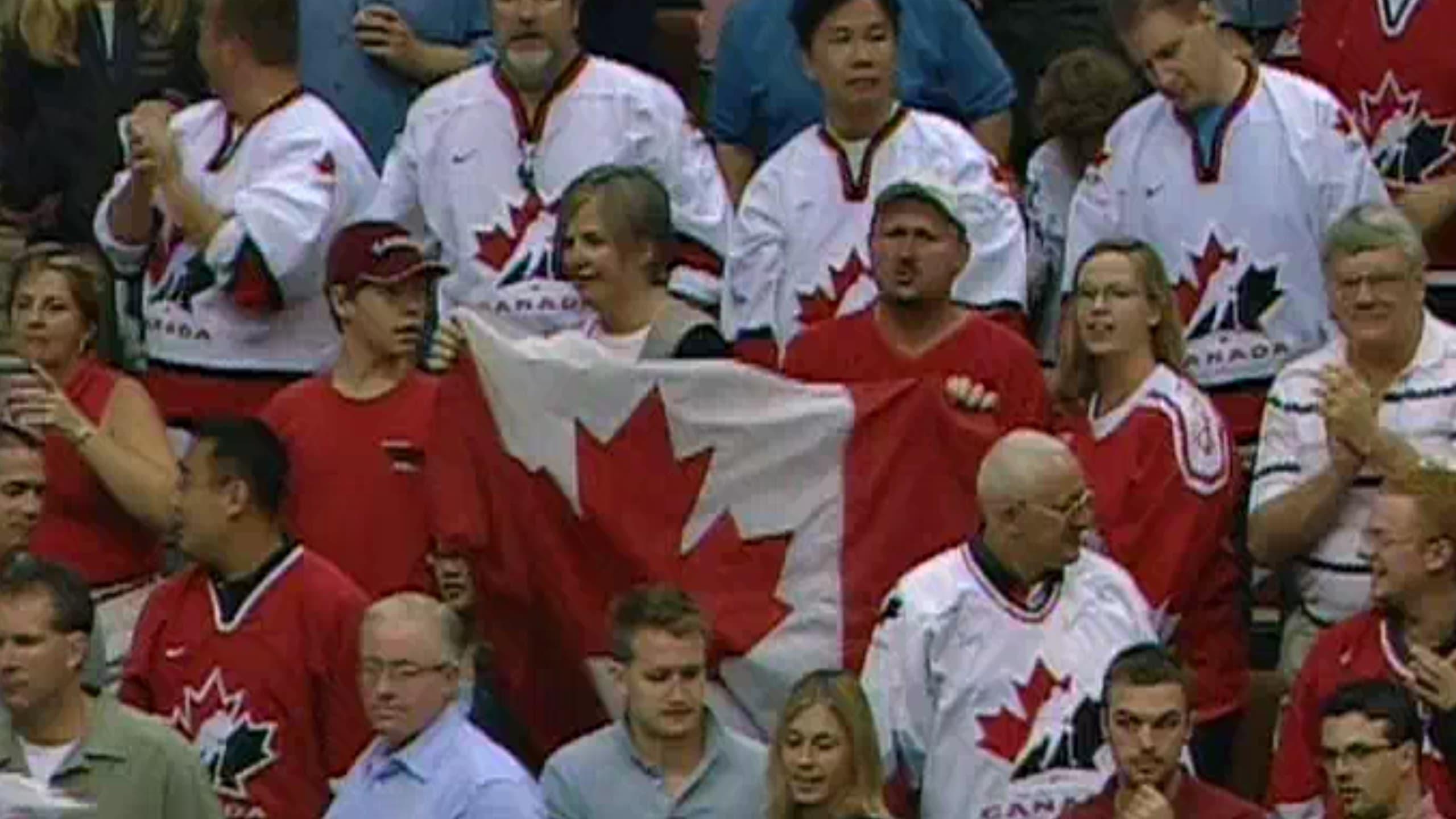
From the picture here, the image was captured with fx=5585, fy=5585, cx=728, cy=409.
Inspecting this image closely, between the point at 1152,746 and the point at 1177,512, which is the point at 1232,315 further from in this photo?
the point at 1152,746

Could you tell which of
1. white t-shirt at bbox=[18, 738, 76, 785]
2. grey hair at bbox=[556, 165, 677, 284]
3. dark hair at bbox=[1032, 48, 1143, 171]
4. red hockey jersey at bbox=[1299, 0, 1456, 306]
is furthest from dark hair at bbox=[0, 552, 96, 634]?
red hockey jersey at bbox=[1299, 0, 1456, 306]

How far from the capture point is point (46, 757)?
12.1 meters

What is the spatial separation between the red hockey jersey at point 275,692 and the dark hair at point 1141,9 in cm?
237

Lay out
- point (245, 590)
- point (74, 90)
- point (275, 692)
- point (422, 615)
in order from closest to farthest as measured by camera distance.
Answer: point (422, 615), point (275, 692), point (245, 590), point (74, 90)

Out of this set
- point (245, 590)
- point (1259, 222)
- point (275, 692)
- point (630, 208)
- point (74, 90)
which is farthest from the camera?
point (74, 90)

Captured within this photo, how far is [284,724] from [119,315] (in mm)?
2266

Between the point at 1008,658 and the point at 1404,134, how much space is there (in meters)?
2.26

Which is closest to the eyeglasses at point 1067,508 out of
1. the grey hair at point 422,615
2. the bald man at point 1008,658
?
the bald man at point 1008,658

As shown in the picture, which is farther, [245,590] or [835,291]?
[835,291]

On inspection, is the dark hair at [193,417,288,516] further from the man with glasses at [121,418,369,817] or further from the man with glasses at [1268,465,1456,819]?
the man with glasses at [1268,465,1456,819]

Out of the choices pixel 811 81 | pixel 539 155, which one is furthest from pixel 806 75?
pixel 539 155

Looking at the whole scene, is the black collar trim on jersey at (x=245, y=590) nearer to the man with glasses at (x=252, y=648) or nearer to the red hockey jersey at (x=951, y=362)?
the man with glasses at (x=252, y=648)

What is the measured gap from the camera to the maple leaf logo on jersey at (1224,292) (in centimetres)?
1315

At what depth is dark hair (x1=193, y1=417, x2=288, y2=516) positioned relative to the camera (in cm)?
1257
